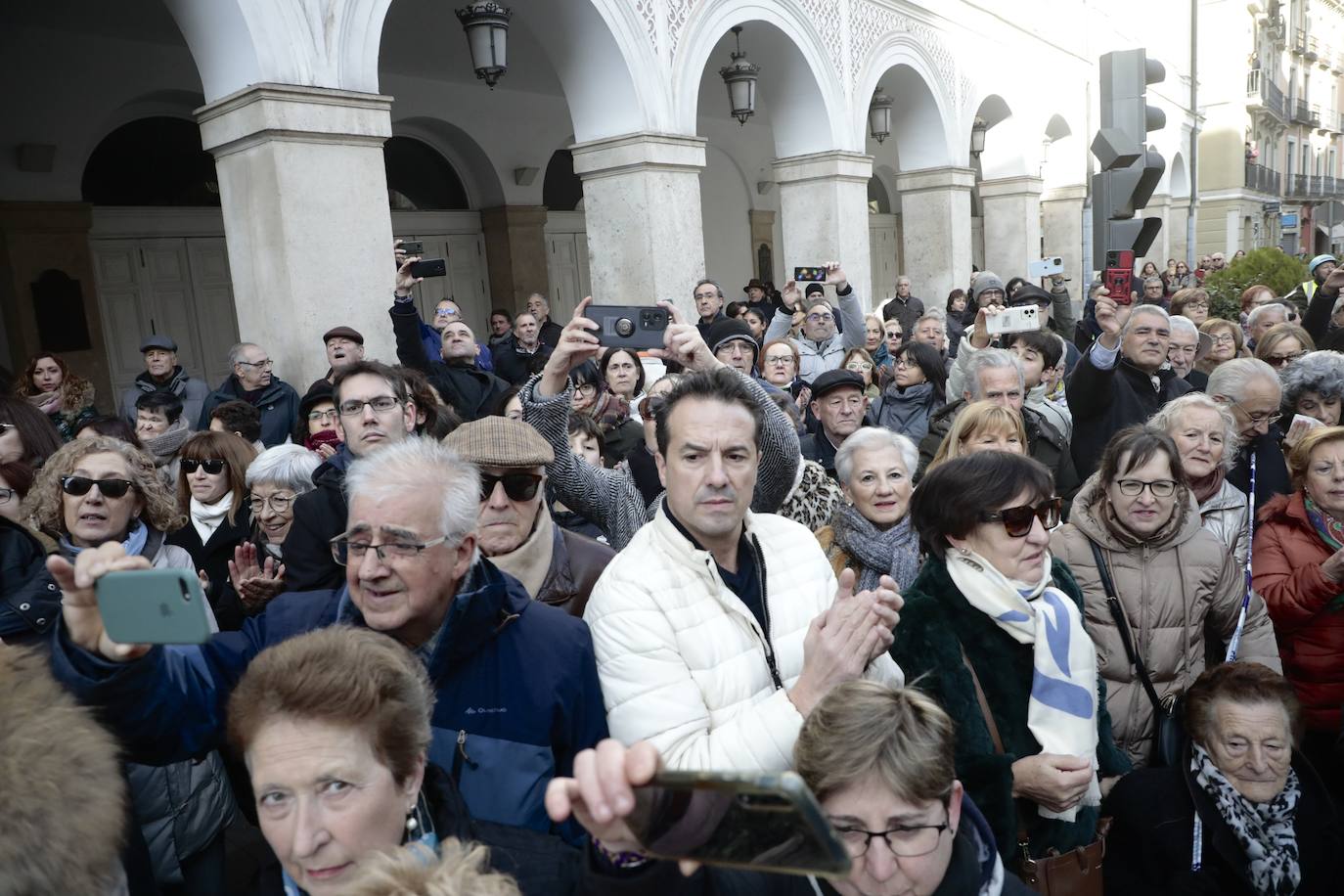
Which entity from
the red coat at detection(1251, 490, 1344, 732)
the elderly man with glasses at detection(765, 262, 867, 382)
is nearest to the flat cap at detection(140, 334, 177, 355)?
the elderly man with glasses at detection(765, 262, 867, 382)

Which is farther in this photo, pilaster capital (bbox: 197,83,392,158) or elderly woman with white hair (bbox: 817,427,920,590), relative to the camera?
pilaster capital (bbox: 197,83,392,158)

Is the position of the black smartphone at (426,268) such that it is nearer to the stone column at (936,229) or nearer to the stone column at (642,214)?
the stone column at (642,214)

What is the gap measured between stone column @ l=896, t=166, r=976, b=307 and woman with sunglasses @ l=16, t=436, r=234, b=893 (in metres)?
10.9

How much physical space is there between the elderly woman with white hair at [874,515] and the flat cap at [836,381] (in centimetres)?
111

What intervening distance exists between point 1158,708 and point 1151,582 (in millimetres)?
→ 357

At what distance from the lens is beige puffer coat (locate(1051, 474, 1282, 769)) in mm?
2604

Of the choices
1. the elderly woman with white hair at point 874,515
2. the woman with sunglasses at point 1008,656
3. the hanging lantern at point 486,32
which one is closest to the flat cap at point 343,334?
the hanging lantern at point 486,32

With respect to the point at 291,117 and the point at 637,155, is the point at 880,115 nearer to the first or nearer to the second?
the point at 637,155

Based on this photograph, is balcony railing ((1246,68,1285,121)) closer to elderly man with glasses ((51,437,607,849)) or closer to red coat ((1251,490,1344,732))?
red coat ((1251,490,1344,732))

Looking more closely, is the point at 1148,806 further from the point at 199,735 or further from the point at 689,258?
the point at 689,258

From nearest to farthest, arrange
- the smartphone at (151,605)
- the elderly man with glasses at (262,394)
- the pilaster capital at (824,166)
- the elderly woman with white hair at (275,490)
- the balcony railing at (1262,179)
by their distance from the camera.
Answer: the smartphone at (151,605)
the elderly woman with white hair at (275,490)
the elderly man with glasses at (262,394)
the pilaster capital at (824,166)
the balcony railing at (1262,179)

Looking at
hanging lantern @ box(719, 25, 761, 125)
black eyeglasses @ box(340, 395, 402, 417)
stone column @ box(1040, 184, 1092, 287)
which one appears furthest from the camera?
stone column @ box(1040, 184, 1092, 287)

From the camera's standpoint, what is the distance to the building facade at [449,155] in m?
5.75

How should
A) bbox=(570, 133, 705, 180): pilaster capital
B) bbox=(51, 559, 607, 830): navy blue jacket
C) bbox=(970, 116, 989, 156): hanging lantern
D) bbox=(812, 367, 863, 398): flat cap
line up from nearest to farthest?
bbox=(51, 559, 607, 830): navy blue jacket, bbox=(812, 367, 863, 398): flat cap, bbox=(570, 133, 705, 180): pilaster capital, bbox=(970, 116, 989, 156): hanging lantern
